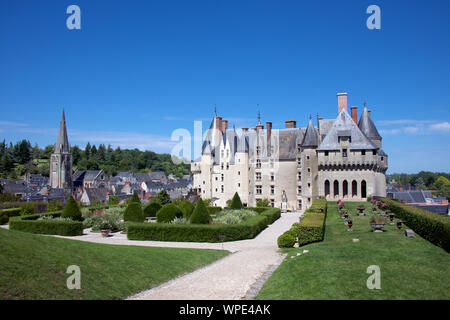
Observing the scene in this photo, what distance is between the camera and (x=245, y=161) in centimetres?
5372

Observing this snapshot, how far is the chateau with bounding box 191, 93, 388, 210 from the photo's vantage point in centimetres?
4469

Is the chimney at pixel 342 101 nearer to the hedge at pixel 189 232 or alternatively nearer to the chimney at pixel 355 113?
the chimney at pixel 355 113

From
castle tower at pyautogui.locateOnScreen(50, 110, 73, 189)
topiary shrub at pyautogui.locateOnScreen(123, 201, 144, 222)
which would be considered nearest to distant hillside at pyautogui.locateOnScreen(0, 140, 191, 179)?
castle tower at pyautogui.locateOnScreen(50, 110, 73, 189)

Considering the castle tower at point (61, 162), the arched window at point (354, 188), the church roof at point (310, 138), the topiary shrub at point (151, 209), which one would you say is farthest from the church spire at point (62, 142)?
the arched window at point (354, 188)

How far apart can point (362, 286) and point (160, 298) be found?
661cm

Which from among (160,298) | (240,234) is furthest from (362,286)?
(240,234)

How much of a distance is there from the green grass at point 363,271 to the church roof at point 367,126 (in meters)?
31.0

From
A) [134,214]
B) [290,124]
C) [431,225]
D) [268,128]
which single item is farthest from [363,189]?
[134,214]

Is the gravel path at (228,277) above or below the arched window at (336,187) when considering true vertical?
below

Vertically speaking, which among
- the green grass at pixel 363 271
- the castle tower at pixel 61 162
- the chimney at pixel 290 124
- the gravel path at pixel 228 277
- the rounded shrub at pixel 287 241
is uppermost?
the chimney at pixel 290 124

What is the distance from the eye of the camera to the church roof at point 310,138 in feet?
158

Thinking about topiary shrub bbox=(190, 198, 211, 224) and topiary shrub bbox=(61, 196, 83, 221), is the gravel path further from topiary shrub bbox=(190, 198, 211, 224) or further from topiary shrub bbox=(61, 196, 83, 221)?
topiary shrub bbox=(61, 196, 83, 221)

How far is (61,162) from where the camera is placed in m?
88.8

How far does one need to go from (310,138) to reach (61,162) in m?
66.4
